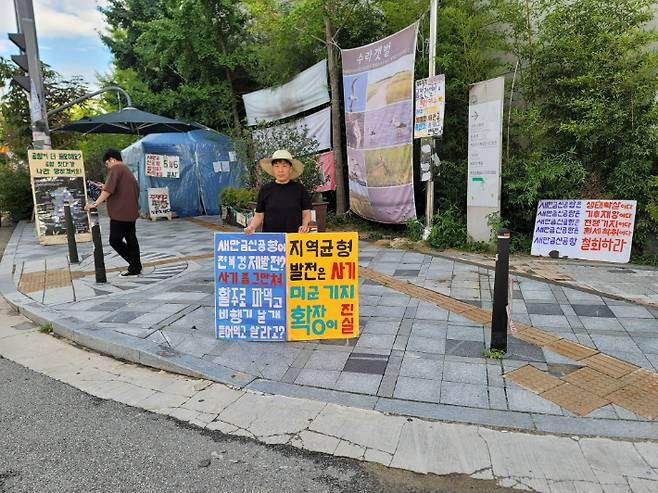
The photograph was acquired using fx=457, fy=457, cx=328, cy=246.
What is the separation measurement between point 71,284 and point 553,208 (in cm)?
726

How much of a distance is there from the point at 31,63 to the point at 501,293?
9.81m

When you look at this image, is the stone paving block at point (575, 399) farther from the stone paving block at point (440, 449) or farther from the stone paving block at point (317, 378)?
the stone paving block at point (317, 378)

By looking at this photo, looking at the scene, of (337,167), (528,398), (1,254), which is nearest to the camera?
(528,398)

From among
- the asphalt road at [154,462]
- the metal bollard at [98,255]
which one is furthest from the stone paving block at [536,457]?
the metal bollard at [98,255]

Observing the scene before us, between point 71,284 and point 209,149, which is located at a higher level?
point 209,149

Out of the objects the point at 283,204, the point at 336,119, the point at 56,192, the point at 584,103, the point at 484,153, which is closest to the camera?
the point at 283,204

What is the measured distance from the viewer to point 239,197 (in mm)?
11617

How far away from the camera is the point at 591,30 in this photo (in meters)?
6.76

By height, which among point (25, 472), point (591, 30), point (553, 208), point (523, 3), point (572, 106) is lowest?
point (25, 472)

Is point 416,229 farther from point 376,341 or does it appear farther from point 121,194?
point 121,194

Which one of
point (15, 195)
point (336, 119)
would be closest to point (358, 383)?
point (336, 119)

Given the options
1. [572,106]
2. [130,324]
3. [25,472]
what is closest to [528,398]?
[25,472]

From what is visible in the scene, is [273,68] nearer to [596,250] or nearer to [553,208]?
[553,208]

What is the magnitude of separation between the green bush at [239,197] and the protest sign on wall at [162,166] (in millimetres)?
2608
